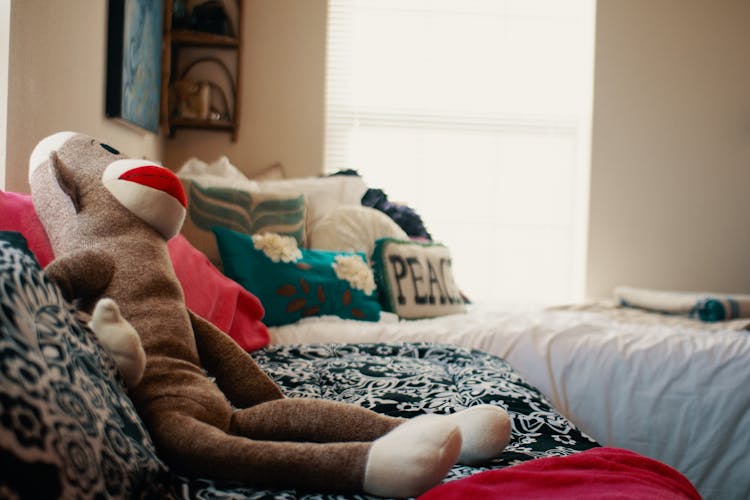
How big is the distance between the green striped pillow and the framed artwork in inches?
16.8

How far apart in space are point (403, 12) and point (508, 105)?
30.3 inches

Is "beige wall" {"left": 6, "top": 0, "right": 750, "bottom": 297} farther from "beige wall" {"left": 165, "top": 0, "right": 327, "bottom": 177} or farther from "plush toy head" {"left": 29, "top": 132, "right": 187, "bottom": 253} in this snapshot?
"plush toy head" {"left": 29, "top": 132, "right": 187, "bottom": 253}

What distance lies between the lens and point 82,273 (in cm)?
85

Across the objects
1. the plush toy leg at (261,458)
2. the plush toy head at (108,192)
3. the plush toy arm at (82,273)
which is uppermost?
the plush toy head at (108,192)

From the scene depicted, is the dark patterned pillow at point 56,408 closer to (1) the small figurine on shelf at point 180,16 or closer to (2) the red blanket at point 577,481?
(2) the red blanket at point 577,481

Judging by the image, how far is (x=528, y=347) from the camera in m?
1.85

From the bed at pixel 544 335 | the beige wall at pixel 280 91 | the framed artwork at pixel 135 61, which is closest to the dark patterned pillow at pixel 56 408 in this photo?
the bed at pixel 544 335

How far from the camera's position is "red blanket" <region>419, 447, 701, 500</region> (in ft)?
2.32

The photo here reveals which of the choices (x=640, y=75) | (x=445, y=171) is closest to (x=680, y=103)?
(x=640, y=75)

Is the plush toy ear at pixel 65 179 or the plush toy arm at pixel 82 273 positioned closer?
the plush toy arm at pixel 82 273

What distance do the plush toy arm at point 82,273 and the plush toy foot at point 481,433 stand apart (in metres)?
0.49

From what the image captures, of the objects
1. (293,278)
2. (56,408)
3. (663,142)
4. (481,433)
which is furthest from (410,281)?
(663,142)

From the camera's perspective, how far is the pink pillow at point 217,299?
156cm

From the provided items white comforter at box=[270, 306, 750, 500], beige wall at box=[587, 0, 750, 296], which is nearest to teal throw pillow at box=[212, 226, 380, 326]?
white comforter at box=[270, 306, 750, 500]
